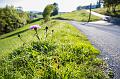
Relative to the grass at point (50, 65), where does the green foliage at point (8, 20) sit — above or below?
below

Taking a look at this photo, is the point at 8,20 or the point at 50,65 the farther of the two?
the point at 8,20

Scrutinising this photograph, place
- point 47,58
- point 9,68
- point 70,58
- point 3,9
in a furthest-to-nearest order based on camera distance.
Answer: point 3,9
point 70,58
point 47,58
point 9,68

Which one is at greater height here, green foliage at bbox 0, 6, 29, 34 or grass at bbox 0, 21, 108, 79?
grass at bbox 0, 21, 108, 79

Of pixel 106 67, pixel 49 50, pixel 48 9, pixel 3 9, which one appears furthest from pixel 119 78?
pixel 3 9

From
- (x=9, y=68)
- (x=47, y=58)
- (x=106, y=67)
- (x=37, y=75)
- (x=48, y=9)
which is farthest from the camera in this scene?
(x=48, y=9)

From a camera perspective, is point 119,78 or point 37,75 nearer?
point 37,75

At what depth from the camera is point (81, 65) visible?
815 centimetres

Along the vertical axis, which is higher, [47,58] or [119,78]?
[47,58]

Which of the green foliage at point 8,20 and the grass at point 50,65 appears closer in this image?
the grass at point 50,65

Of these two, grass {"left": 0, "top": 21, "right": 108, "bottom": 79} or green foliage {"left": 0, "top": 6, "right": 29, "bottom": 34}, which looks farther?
green foliage {"left": 0, "top": 6, "right": 29, "bottom": 34}

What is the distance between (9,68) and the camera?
23.0 feet

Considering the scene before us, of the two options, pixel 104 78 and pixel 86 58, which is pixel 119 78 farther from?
pixel 86 58

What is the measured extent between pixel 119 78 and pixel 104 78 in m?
0.41

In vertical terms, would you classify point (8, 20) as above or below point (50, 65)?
below
